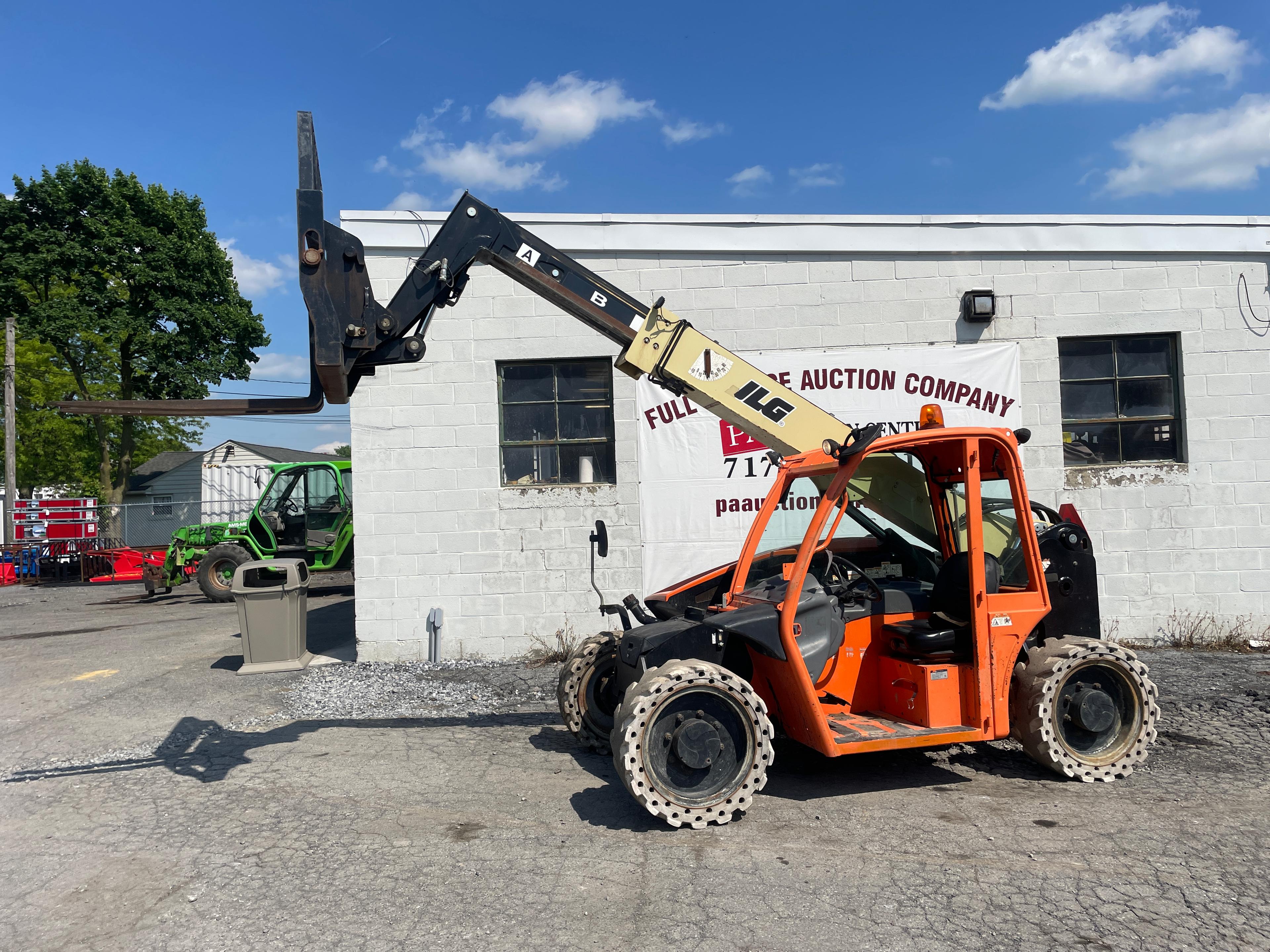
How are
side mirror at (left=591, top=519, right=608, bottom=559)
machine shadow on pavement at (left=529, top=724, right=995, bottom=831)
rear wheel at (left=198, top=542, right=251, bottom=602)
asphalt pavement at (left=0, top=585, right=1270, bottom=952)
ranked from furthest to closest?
rear wheel at (left=198, top=542, right=251, bottom=602) < side mirror at (left=591, top=519, right=608, bottom=559) < machine shadow on pavement at (left=529, top=724, right=995, bottom=831) < asphalt pavement at (left=0, top=585, right=1270, bottom=952)

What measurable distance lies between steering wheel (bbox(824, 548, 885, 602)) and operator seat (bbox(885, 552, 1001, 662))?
198mm

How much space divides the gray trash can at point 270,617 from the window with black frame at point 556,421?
2.59 metres

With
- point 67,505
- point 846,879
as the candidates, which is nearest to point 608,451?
point 846,879

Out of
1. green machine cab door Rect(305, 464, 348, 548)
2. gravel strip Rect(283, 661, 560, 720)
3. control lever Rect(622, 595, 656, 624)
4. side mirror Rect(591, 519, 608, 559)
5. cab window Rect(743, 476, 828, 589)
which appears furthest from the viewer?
green machine cab door Rect(305, 464, 348, 548)

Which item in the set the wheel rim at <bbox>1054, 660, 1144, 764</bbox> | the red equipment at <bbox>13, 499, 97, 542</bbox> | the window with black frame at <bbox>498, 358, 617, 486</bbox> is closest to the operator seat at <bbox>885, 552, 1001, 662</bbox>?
the wheel rim at <bbox>1054, 660, 1144, 764</bbox>

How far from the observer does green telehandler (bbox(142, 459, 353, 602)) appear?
16516 mm

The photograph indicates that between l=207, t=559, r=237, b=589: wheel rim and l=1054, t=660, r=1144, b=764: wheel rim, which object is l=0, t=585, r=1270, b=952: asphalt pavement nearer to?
l=1054, t=660, r=1144, b=764: wheel rim

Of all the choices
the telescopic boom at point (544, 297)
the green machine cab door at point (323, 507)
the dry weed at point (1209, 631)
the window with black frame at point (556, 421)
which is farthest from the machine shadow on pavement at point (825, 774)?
the green machine cab door at point (323, 507)

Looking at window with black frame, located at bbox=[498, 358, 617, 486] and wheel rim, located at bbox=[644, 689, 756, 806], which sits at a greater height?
window with black frame, located at bbox=[498, 358, 617, 486]

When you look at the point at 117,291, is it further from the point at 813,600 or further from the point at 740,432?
the point at 813,600

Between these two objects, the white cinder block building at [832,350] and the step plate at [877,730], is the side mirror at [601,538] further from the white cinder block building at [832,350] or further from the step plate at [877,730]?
the white cinder block building at [832,350]

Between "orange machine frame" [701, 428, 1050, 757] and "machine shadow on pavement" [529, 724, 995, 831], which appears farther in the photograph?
"machine shadow on pavement" [529, 724, 995, 831]

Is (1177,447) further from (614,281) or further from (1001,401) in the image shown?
(614,281)

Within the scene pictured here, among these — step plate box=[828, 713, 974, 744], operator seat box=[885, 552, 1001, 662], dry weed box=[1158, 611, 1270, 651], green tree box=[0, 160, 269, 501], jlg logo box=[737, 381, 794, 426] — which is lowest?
dry weed box=[1158, 611, 1270, 651]
